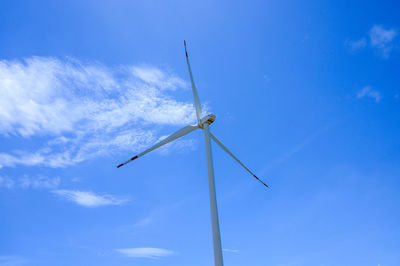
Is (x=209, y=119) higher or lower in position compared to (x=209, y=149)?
higher

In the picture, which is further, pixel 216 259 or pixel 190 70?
pixel 190 70

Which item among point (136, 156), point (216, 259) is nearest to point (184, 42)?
point (136, 156)

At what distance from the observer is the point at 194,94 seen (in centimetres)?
4484

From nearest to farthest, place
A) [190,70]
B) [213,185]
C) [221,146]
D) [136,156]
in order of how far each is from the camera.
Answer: [213,185] < [136,156] < [221,146] < [190,70]

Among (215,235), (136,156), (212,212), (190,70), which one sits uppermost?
(190,70)

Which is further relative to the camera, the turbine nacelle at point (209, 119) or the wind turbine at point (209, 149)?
the turbine nacelle at point (209, 119)

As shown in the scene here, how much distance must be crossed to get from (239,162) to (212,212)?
46.7 feet

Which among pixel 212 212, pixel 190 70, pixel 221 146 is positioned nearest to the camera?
pixel 212 212

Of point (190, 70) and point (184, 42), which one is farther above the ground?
point (184, 42)

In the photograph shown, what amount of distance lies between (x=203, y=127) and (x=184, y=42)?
597 inches

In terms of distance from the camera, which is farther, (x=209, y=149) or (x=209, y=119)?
(x=209, y=119)

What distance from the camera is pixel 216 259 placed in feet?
95.9

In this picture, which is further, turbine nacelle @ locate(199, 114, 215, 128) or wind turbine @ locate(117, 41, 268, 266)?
turbine nacelle @ locate(199, 114, 215, 128)

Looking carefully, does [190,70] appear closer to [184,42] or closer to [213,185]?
[184,42]
